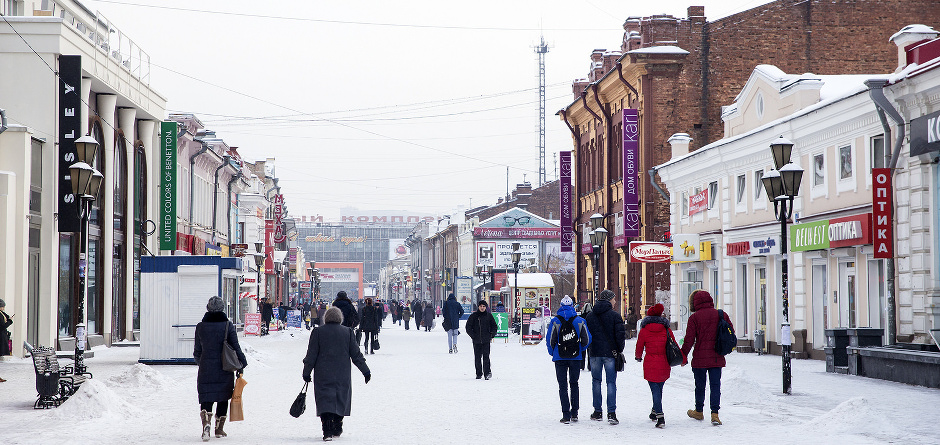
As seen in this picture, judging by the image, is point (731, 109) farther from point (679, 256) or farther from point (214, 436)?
point (214, 436)

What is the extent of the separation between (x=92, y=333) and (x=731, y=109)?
19.3 metres

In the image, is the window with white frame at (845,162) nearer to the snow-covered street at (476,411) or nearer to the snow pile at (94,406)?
the snow-covered street at (476,411)

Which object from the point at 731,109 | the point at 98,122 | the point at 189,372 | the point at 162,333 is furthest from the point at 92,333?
the point at 731,109

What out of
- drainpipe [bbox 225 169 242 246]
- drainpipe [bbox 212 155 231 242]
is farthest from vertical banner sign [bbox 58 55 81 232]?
drainpipe [bbox 225 169 242 246]

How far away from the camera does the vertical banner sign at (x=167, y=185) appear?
123 feet

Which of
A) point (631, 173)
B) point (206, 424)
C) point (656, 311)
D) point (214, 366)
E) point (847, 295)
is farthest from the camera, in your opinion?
point (631, 173)

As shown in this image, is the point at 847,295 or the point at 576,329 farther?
the point at 847,295

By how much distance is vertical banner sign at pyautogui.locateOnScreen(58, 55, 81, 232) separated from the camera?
2725cm

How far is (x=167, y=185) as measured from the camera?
37.8 metres

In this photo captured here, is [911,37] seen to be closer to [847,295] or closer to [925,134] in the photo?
[925,134]

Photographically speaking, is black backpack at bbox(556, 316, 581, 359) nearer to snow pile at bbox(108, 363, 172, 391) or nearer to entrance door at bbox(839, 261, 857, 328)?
snow pile at bbox(108, 363, 172, 391)

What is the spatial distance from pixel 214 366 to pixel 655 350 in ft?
16.0

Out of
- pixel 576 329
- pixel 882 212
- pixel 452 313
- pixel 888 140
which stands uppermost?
pixel 888 140

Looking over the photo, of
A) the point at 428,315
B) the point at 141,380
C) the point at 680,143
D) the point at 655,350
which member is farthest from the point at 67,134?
the point at 428,315
